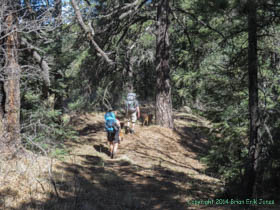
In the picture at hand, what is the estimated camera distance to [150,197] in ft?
22.5

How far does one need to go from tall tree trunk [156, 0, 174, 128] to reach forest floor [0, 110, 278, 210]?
101 centimetres

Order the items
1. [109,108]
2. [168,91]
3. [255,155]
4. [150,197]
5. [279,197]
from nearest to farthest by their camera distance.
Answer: [255,155]
[279,197]
[150,197]
[109,108]
[168,91]

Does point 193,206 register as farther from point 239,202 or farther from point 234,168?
point 234,168

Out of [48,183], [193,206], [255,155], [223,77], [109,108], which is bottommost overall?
[193,206]

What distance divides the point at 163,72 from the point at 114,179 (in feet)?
20.8

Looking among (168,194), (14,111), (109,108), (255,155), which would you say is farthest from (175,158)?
(14,111)

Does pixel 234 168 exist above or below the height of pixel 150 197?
above

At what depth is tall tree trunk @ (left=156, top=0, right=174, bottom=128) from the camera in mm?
12797

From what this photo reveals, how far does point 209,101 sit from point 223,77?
2.52 ft

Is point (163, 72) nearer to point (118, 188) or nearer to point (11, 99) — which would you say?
point (118, 188)

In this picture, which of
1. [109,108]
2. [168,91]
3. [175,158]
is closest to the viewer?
[109,108]

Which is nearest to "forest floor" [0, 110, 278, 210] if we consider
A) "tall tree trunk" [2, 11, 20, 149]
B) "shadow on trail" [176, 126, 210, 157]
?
"shadow on trail" [176, 126, 210, 157]

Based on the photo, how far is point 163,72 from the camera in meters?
12.9

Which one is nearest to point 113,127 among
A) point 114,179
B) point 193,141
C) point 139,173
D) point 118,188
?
point 139,173
